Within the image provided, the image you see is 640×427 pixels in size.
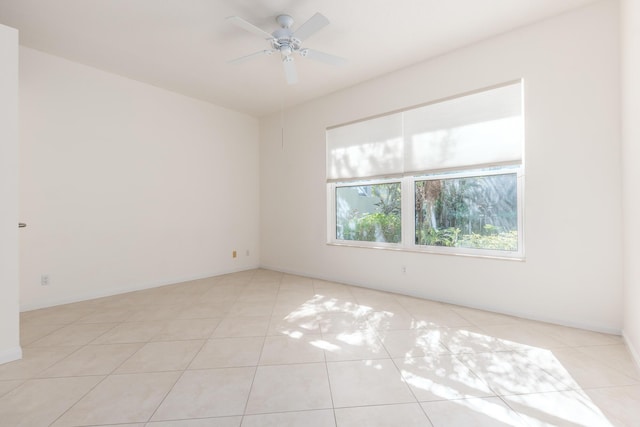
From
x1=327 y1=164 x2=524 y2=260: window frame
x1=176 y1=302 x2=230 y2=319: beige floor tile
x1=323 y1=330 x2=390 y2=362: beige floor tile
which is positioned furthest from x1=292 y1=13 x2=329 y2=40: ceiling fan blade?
x1=176 y1=302 x2=230 y2=319: beige floor tile

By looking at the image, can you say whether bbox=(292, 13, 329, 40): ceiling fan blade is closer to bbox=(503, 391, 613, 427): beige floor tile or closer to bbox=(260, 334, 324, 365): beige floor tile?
bbox=(260, 334, 324, 365): beige floor tile

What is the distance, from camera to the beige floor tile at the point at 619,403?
1.46 m

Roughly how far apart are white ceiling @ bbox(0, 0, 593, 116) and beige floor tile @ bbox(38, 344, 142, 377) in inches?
113

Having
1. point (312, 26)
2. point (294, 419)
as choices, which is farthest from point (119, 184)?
point (294, 419)

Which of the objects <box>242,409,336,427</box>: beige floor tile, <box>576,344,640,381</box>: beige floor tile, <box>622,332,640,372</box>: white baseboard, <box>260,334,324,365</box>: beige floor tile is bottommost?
<box>260,334,324,365</box>: beige floor tile

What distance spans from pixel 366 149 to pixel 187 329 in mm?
3078

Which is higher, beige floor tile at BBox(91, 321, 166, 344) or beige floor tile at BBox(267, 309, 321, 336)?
beige floor tile at BBox(267, 309, 321, 336)

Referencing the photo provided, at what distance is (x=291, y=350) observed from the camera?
2223 mm

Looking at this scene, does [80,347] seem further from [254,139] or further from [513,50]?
[513,50]

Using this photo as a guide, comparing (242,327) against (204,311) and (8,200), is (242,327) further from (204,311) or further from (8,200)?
(8,200)

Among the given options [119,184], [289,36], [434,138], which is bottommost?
[119,184]

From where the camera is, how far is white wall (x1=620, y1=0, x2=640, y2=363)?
196 cm

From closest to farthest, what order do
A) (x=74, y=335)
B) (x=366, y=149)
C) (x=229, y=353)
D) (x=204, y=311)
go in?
(x=229, y=353), (x=74, y=335), (x=204, y=311), (x=366, y=149)

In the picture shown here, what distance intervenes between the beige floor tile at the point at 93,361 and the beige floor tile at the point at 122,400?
0.19 meters
